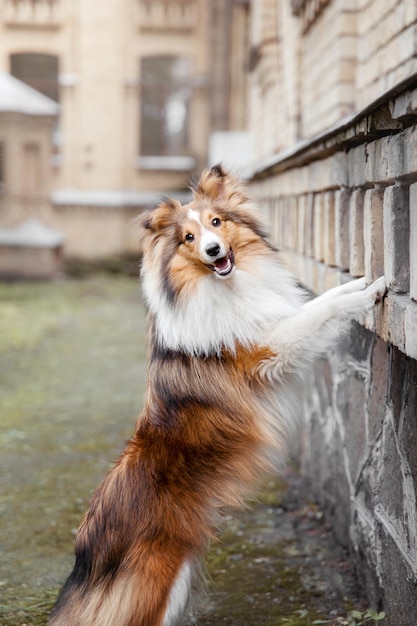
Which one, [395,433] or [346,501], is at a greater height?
[395,433]

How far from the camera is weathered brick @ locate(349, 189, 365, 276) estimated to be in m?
3.32

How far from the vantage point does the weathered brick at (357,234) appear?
3324mm

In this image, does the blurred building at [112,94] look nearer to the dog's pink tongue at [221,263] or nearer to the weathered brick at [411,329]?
the dog's pink tongue at [221,263]

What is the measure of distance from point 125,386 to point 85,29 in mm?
13223

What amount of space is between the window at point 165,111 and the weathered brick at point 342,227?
16669 mm

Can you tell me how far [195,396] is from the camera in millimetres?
3264

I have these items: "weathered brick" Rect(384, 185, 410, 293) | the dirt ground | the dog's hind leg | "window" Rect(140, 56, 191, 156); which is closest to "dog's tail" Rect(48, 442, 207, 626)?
the dog's hind leg

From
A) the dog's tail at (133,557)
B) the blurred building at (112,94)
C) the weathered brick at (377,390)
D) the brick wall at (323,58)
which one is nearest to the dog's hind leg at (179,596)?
the dog's tail at (133,557)

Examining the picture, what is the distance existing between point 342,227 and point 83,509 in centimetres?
246

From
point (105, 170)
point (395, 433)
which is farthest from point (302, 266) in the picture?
point (105, 170)

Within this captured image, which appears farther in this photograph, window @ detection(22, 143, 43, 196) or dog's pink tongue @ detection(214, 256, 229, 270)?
window @ detection(22, 143, 43, 196)

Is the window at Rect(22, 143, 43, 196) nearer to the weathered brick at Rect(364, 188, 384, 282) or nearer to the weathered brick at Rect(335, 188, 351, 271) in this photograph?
the weathered brick at Rect(335, 188, 351, 271)

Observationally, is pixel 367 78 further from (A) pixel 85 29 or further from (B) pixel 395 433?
(A) pixel 85 29

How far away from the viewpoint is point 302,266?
490cm
